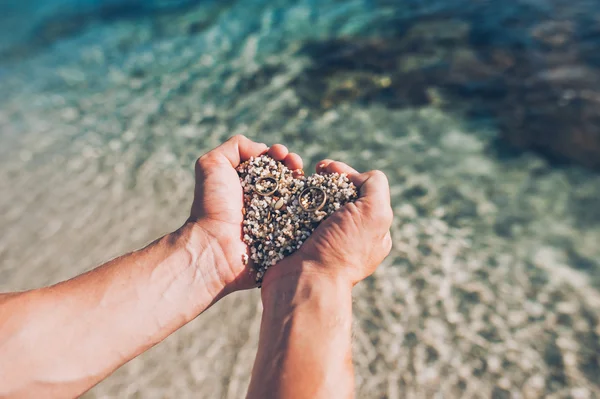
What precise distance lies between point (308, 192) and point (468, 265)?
2.25 m

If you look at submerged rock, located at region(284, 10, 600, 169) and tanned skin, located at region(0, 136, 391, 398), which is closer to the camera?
tanned skin, located at region(0, 136, 391, 398)

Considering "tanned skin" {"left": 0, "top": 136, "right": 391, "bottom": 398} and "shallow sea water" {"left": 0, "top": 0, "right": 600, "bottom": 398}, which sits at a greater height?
"tanned skin" {"left": 0, "top": 136, "right": 391, "bottom": 398}

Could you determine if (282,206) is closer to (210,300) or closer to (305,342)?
(210,300)

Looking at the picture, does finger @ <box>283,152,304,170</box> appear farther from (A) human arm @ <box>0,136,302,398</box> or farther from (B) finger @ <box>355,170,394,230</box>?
(B) finger @ <box>355,170,394,230</box>

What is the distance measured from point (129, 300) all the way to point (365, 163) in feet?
11.6

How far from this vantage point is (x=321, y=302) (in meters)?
2.37

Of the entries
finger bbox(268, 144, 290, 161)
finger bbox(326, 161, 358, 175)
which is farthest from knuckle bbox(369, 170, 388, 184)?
finger bbox(268, 144, 290, 161)

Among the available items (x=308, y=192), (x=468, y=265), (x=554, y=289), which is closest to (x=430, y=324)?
(x=468, y=265)

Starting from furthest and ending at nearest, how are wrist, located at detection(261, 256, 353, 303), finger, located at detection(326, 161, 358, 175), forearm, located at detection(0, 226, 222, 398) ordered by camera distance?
finger, located at detection(326, 161, 358, 175)
wrist, located at detection(261, 256, 353, 303)
forearm, located at detection(0, 226, 222, 398)

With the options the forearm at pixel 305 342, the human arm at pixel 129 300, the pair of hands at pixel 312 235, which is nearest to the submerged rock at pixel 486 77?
the pair of hands at pixel 312 235

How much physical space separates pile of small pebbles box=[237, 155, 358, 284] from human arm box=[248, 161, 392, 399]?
0.08m

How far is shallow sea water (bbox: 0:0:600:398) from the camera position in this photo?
Answer: 380 cm

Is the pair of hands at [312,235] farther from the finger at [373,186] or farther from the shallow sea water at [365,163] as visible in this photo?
the shallow sea water at [365,163]

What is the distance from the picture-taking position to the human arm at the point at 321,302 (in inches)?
81.4
